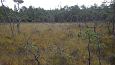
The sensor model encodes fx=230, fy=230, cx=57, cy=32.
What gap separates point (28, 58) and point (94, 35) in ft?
28.2

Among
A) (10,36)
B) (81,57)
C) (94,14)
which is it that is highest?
(94,14)

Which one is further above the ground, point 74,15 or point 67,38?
point 74,15

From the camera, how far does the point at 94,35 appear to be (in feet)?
81.8

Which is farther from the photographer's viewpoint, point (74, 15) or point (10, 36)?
point (74, 15)

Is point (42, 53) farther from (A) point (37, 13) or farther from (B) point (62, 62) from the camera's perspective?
(A) point (37, 13)

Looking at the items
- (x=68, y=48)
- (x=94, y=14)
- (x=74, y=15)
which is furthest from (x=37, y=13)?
(x=68, y=48)

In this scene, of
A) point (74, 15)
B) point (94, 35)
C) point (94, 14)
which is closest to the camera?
point (94, 35)

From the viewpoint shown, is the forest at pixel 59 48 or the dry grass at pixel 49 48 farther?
the dry grass at pixel 49 48

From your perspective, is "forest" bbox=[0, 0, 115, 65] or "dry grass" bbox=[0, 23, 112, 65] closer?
"forest" bbox=[0, 0, 115, 65]

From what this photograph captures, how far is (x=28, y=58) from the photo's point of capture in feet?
91.7

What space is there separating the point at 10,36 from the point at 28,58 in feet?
32.9

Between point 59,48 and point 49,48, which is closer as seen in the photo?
point 59,48

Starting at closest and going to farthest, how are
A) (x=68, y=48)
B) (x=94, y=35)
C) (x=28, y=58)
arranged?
(x=94, y=35)
(x=28, y=58)
(x=68, y=48)

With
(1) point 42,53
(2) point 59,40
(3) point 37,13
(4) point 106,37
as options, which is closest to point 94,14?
(3) point 37,13
